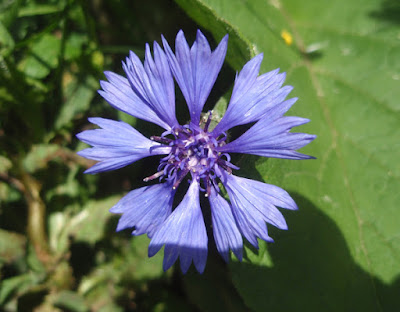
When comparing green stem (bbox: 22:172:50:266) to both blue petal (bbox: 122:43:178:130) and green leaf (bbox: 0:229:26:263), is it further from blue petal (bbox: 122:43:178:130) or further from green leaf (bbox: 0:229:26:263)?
blue petal (bbox: 122:43:178:130)

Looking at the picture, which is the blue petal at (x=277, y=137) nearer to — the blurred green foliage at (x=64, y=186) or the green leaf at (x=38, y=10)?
the blurred green foliage at (x=64, y=186)

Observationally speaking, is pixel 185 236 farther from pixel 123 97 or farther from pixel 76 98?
pixel 76 98

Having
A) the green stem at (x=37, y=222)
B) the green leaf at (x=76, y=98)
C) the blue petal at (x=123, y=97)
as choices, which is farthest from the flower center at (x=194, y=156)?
the green stem at (x=37, y=222)

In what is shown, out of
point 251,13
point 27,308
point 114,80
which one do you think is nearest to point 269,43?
point 251,13

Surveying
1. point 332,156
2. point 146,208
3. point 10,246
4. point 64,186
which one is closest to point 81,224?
point 64,186

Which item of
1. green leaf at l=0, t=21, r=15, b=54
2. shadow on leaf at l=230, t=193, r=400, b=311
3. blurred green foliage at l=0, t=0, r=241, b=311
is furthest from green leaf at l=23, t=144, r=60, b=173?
shadow on leaf at l=230, t=193, r=400, b=311

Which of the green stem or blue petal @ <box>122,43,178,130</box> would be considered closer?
blue petal @ <box>122,43,178,130</box>
